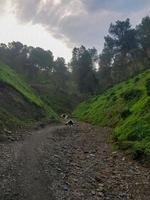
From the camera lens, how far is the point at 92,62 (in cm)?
13925

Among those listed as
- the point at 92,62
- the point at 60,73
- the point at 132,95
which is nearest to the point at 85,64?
the point at 92,62

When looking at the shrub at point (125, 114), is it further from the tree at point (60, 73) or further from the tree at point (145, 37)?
the tree at point (60, 73)

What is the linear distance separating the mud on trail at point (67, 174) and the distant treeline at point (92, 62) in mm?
59753

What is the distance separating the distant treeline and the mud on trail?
5975 cm

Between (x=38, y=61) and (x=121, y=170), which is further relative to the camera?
(x=38, y=61)

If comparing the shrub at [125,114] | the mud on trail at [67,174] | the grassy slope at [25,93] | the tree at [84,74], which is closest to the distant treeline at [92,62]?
the tree at [84,74]

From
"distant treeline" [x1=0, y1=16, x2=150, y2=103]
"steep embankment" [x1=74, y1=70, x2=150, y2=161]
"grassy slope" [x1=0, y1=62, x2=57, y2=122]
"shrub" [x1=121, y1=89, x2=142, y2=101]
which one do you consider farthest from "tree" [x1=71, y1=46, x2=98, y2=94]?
"shrub" [x1=121, y1=89, x2=142, y2=101]

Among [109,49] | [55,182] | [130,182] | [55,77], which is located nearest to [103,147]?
[130,182]

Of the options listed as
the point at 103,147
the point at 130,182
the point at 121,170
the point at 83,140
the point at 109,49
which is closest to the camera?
the point at 130,182

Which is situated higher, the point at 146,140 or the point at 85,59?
the point at 85,59

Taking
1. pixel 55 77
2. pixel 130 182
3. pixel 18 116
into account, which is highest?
pixel 55 77

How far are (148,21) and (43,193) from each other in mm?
93122

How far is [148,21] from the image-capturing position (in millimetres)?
103812

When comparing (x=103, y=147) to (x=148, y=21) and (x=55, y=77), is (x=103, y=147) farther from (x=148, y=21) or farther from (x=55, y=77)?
(x=55, y=77)
